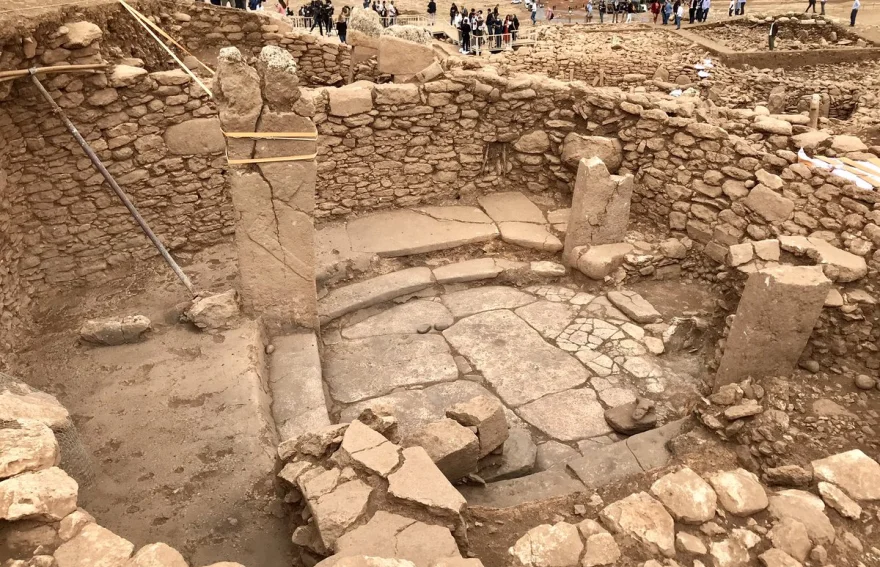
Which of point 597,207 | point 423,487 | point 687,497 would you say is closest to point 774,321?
point 687,497

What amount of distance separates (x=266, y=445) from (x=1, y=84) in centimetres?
374

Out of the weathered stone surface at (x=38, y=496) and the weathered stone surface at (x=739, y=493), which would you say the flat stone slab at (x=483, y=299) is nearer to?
the weathered stone surface at (x=739, y=493)

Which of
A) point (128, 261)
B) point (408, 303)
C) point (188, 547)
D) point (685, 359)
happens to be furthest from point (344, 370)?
point (685, 359)

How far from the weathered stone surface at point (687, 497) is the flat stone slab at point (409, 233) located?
4109 millimetres

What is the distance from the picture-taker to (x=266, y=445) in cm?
403

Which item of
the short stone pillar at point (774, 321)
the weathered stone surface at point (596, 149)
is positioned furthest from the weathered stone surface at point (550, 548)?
the weathered stone surface at point (596, 149)

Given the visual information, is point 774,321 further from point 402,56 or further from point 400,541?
point 402,56

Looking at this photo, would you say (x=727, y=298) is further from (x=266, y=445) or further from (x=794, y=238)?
(x=266, y=445)

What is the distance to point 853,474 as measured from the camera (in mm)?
3184

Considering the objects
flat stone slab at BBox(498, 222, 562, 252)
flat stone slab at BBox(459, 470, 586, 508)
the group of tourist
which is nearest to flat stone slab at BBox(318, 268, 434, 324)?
flat stone slab at BBox(498, 222, 562, 252)

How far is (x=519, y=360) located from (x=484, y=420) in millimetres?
1547

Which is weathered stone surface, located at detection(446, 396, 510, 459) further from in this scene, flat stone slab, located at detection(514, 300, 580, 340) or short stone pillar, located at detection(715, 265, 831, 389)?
short stone pillar, located at detection(715, 265, 831, 389)

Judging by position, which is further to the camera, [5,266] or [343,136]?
[343,136]

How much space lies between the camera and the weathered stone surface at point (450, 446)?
3.80 m
